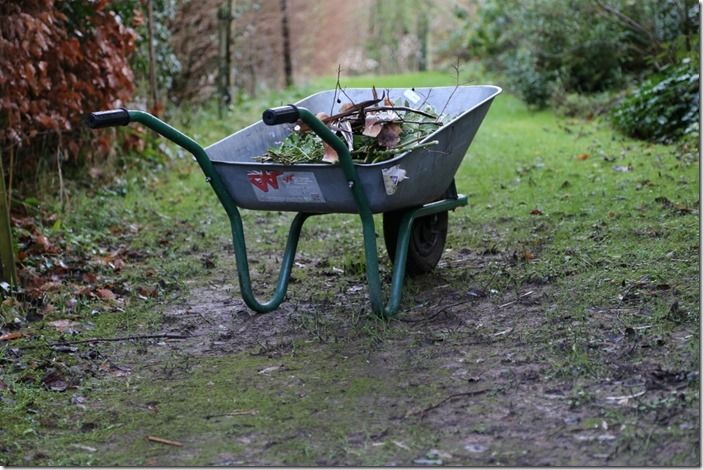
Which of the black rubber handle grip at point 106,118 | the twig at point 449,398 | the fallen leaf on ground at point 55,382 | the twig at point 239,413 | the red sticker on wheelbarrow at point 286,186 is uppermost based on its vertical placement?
the black rubber handle grip at point 106,118

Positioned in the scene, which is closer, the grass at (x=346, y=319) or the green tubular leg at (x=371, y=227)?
the grass at (x=346, y=319)

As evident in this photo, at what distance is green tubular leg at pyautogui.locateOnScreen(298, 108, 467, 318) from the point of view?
3912 mm

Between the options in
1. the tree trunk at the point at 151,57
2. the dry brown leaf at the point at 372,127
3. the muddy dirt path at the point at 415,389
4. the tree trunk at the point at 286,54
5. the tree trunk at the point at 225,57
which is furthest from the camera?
the tree trunk at the point at 286,54

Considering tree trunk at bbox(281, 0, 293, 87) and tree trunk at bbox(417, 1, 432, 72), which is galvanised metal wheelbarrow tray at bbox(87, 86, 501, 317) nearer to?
tree trunk at bbox(281, 0, 293, 87)

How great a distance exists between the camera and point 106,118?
3.82m

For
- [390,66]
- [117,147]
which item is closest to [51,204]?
[117,147]

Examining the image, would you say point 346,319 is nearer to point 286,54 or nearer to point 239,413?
point 239,413

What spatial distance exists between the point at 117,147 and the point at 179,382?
472 cm

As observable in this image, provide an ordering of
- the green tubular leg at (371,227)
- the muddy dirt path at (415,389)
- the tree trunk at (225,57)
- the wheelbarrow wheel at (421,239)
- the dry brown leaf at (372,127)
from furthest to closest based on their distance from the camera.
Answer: the tree trunk at (225,57) → the wheelbarrow wheel at (421,239) → the dry brown leaf at (372,127) → the green tubular leg at (371,227) → the muddy dirt path at (415,389)

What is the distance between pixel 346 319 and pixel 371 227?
1.60 feet

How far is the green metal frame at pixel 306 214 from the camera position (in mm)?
3996

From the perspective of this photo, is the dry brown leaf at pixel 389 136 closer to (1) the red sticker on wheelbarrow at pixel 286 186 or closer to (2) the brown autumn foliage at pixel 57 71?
(1) the red sticker on wheelbarrow at pixel 286 186

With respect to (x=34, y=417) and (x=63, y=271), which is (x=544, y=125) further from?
(x=34, y=417)

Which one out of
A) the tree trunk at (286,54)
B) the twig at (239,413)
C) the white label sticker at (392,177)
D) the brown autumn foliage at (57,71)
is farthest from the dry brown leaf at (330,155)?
the tree trunk at (286,54)
